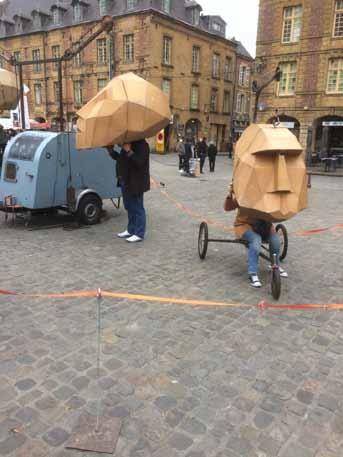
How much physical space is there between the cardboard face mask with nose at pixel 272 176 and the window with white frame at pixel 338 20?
83.9ft

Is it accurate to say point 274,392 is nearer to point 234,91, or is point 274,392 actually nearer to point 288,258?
point 288,258

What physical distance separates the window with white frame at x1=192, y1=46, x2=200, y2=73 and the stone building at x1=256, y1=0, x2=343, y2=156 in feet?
43.6

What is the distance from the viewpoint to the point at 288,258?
637 centimetres

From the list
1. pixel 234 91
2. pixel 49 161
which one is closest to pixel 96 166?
pixel 49 161

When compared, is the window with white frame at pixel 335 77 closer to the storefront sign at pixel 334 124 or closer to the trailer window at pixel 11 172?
the storefront sign at pixel 334 124

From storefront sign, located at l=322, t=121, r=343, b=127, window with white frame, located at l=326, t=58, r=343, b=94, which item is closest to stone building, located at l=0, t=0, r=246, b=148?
window with white frame, located at l=326, t=58, r=343, b=94

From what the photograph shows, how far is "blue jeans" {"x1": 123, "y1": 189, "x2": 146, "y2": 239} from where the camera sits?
22.8ft

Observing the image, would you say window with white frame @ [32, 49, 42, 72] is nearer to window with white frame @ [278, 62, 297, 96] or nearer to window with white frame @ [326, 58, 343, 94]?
window with white frame @ [278, 62, 297, 96]

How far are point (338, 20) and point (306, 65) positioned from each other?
123 inches

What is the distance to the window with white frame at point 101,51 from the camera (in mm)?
38428

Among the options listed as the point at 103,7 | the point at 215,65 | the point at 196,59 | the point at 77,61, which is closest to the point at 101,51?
the point at 77,61

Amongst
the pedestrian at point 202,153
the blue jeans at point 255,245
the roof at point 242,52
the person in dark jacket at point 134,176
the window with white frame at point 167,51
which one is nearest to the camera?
the blue jeans at point 255,245

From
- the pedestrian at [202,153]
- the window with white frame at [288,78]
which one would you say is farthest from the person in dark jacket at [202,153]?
the window with white frame at [288,78]

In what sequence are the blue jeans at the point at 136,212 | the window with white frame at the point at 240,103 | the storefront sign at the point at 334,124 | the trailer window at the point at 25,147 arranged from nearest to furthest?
the blue jeans at the point at 136,212 < the trailer window at the point at 25,147 < the storefront sign at the point at 334,124 < the window with white frame at the point at 240,103
